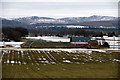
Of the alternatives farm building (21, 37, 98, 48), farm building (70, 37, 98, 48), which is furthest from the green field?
farm building (70, 37, 98, 48)

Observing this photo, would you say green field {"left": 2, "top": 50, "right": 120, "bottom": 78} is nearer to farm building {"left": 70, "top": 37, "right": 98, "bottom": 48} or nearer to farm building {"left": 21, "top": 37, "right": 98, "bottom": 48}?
farm building {"left": 21, "top": 37, "right": 98, "bottom": 48}

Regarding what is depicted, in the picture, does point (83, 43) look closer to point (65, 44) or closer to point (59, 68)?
point (65, 44)

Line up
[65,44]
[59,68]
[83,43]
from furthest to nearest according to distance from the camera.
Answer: [83,43] → [65,44] → [59,68]

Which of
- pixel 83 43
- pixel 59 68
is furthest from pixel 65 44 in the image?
pixel 59 68

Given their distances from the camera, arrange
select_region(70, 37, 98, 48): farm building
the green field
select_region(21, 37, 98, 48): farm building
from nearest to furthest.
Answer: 1. the green field
2. select_region(21, 37, 98, 48): farm building
3. select_region(70, 37, 98, 48): farm building

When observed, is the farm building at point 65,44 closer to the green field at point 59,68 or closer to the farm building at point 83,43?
the farm building at point 83,43

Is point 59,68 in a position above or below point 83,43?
below

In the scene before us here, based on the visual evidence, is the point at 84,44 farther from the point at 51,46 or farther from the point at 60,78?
the point at 60,78

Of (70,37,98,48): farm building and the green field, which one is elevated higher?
(70,37,98,48): farm building

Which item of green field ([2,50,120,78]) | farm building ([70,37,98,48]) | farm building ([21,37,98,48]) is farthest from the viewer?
farm building ([70,37,98,48])

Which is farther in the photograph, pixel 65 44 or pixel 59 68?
pixel 65 44

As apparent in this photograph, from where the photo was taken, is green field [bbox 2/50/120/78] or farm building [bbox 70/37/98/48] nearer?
green field [bbox 2/50/120/78]

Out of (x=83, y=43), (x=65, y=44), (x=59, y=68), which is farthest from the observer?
(x=83, y=43)

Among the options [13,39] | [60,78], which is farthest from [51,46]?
[60,78]
